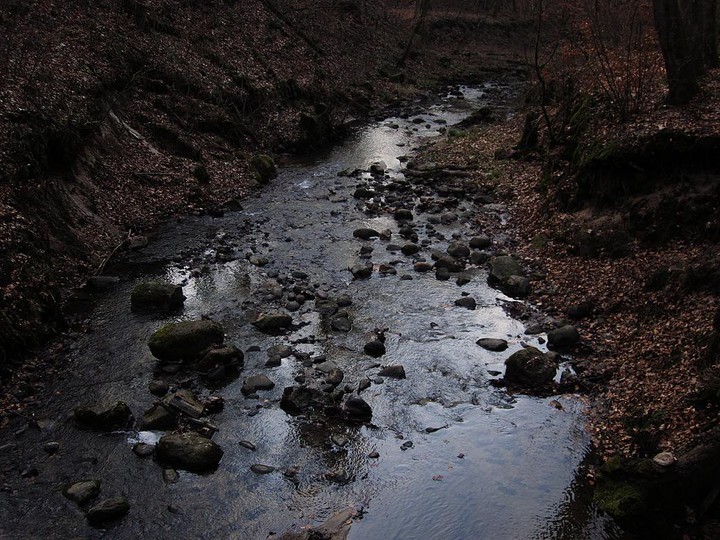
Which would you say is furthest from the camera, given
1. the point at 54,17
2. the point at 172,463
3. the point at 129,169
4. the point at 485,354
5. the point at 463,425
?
the point at 54,17

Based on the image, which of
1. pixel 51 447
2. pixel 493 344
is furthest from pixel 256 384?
pixel 493 344

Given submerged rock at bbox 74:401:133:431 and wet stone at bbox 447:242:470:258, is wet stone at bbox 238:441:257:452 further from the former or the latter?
wet stone at bbox 447:242:470:258

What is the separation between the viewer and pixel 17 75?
16.5 m

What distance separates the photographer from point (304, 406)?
10.2m

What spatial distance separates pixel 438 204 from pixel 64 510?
48.0ft

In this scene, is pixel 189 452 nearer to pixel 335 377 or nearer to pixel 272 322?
pixel 335 377

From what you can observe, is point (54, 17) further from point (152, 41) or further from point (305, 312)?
point (305, 312)

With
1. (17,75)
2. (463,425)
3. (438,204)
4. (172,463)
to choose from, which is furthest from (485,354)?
(17,75)

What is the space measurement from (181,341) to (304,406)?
9.35 ft

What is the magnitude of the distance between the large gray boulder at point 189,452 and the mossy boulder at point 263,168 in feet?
45.8

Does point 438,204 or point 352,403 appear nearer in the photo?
point 352,403

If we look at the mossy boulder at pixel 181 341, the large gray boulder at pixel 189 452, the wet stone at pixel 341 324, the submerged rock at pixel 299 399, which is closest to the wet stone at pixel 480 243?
the wet stone at pixel 341 324

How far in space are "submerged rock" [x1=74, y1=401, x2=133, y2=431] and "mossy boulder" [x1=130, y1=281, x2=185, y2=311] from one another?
3795mm

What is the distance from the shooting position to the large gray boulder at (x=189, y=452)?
877 cm
